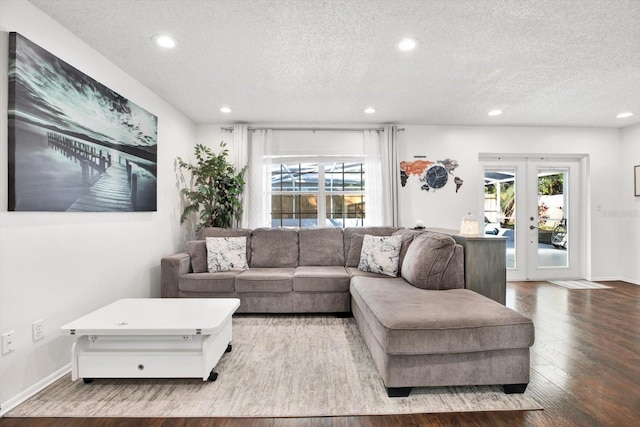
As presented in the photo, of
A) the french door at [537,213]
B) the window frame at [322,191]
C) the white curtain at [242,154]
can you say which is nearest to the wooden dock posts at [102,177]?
the white curtain at [242,154]

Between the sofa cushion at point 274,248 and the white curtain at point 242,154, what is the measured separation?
0.61m

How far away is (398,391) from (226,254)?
238 centimetres

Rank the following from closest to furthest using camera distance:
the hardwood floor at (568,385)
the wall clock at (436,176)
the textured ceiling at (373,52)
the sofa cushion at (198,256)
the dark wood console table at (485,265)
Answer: the hardwood floor at (568,385) → the textured ceiling at (373,52) → the dark wood console table at (485,265) → the sofa cushion at (198,256) → the wall clock at (436,176)

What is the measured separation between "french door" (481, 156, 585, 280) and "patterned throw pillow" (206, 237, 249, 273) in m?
3.84

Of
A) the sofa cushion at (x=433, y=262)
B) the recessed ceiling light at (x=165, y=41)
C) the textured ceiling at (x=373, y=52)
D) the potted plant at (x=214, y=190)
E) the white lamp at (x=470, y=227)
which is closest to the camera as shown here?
the textured ceiling at (x=373, y=52)

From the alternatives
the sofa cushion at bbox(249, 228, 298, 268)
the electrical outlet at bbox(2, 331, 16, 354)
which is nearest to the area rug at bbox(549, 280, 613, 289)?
the sofa cushion at bbox(249, 228, 298, 268)

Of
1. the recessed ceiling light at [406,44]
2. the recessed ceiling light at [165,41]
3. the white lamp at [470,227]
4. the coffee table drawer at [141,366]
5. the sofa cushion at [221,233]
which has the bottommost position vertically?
the coffee table drawer at [141,366]

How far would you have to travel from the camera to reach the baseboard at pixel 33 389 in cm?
176

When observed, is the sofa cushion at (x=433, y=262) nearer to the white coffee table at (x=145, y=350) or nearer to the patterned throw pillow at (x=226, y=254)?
the white coffee table at (x=145, y=350)

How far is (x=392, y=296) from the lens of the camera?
2.31m

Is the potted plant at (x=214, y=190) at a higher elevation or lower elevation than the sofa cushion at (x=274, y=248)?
higher

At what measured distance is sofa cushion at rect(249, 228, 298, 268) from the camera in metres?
3.85

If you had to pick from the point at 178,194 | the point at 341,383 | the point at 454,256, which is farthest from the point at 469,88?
the point at 178,194

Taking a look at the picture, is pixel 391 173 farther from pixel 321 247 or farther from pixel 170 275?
pixel 170 275
